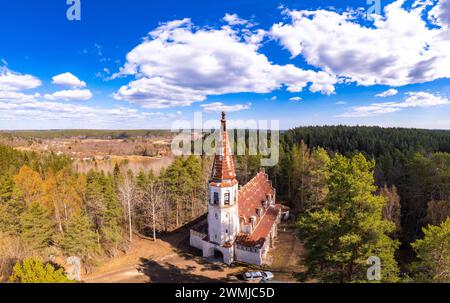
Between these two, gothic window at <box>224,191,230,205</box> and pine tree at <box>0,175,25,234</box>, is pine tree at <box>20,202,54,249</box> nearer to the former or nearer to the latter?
pine tree at <box>0,175,25,234</box>

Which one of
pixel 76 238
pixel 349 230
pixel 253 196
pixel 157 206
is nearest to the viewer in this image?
pixel 349 230

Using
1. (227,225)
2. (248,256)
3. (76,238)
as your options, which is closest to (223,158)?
(227,225)

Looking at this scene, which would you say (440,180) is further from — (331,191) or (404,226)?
(331,191)

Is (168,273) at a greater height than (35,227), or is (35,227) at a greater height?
(35,227)

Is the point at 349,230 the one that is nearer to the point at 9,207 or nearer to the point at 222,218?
the point at 222,218

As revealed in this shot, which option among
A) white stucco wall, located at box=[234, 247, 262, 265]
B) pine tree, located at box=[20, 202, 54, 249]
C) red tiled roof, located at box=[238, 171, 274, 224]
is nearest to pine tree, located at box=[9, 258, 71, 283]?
pine tree, located at box=[20, 202, 54, 249]
